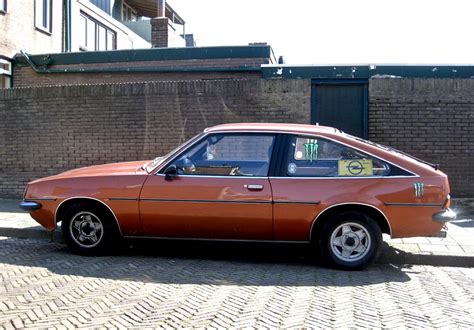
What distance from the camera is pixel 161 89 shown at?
931 centimetres

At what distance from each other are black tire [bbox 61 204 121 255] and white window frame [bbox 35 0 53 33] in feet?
35.8

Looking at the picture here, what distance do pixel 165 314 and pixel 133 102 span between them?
6.11 m

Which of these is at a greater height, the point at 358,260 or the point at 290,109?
the point at 290,109

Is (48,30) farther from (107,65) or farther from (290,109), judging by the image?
(290,109)

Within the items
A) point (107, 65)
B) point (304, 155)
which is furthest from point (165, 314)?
point (107, 65)

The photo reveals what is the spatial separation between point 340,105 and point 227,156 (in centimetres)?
396

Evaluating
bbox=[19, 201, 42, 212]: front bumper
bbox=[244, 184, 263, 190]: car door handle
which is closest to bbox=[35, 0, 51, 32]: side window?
bbox=[19, 201, 42, 212]: front bumper

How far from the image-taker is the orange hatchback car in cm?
541

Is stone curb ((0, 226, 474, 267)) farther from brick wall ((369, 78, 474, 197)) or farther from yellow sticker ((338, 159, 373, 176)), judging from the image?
brick wall ((369, 78, 474, 197))

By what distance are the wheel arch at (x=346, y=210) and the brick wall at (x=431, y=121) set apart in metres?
3.64

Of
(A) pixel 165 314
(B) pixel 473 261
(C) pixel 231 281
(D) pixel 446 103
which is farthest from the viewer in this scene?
(D) pixel 446 103

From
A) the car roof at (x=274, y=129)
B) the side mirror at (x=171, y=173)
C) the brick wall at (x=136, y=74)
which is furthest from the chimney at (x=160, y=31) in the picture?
the side mirror at (x=171, y=173)

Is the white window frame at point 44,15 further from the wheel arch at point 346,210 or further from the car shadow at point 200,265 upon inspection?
the wheel arch at point 346,210

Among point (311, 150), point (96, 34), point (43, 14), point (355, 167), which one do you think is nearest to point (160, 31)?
point (43, 14)
